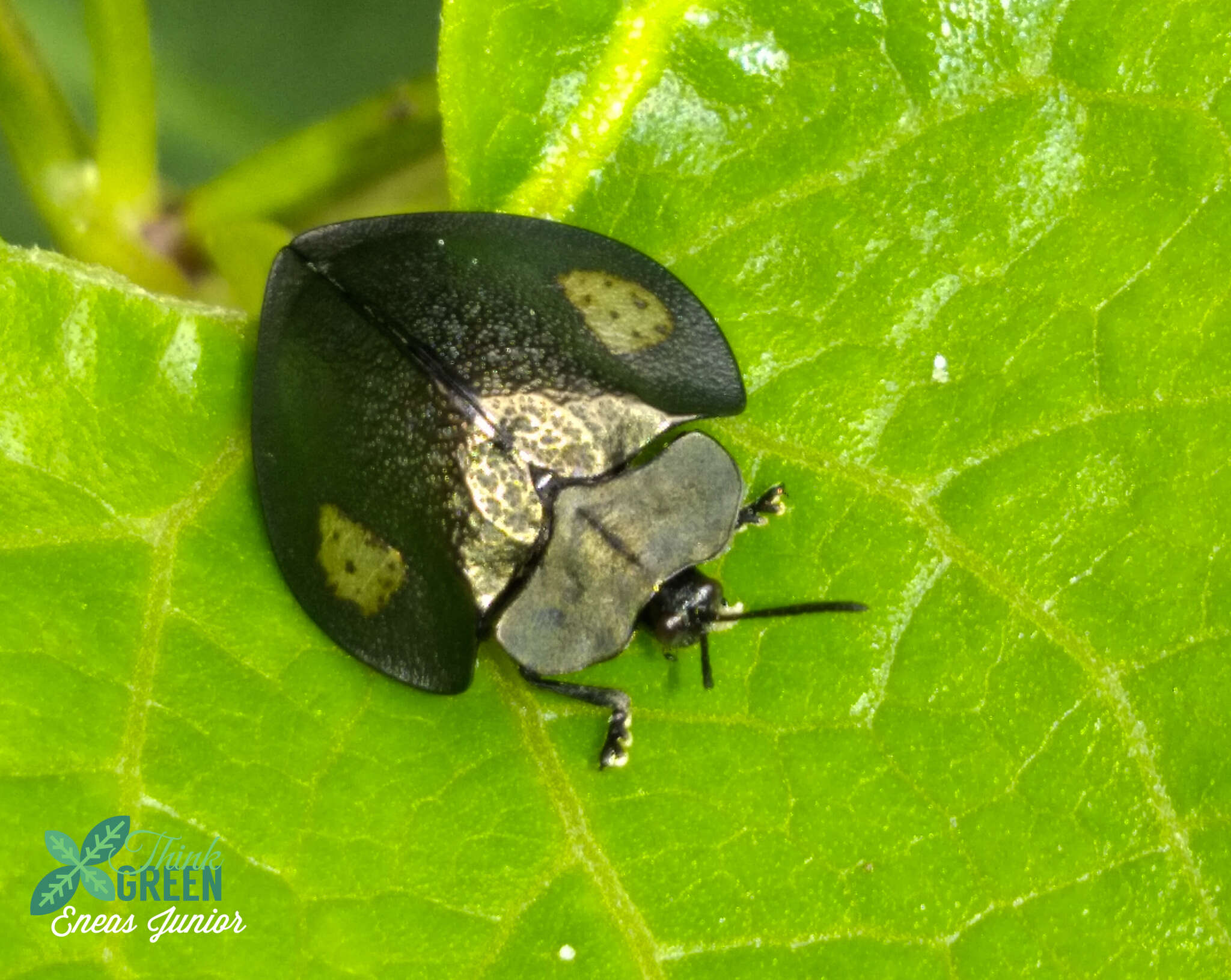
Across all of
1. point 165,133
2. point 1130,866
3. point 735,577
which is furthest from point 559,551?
point 165,133

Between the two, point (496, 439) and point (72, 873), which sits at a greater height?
point (496, 439)

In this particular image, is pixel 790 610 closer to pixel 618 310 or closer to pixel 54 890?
pixel 618 310

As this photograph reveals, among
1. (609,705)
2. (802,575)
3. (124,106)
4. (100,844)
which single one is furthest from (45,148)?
(802,575)

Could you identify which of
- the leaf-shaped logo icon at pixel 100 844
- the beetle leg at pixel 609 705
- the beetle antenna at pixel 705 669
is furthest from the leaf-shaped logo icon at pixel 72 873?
the beetle antenna at pixel 705 669

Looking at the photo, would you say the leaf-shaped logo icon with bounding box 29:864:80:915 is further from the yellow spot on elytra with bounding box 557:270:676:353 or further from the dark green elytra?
the yellow spot on elytra with bounding box 557:270:676:353

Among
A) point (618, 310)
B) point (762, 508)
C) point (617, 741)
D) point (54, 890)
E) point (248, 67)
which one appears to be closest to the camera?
point (54, 890)

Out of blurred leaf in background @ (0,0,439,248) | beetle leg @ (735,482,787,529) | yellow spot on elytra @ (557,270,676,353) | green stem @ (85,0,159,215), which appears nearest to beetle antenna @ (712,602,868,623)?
beetle leg @ (735,482,787,529)
